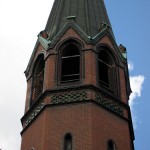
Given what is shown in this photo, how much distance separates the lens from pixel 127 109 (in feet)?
97.9

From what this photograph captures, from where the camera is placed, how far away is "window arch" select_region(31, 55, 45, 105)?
1215 inches

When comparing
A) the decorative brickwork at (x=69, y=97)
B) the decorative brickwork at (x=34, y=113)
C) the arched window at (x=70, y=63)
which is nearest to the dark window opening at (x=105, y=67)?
the arched window at (x=70, y=63)

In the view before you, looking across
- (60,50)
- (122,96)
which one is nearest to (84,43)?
(60,50)

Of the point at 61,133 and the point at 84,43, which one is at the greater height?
the point at 84,43

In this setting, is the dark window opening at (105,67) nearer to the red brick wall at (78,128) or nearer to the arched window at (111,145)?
the red brick wall at (78,128)

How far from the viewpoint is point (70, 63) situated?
32250 millimetres

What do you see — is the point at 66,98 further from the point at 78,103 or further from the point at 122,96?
the point at 122,96

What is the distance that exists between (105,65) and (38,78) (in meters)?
4.05

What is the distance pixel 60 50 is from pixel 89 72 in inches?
111

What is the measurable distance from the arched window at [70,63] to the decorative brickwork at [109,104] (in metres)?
1.99

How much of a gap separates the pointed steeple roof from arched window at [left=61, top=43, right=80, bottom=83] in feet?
4.15

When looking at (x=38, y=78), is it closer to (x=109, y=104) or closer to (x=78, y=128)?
(x=109, y=104)

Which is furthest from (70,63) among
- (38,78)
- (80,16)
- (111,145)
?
(111,145)

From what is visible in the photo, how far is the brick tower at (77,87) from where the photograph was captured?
26.8 m
